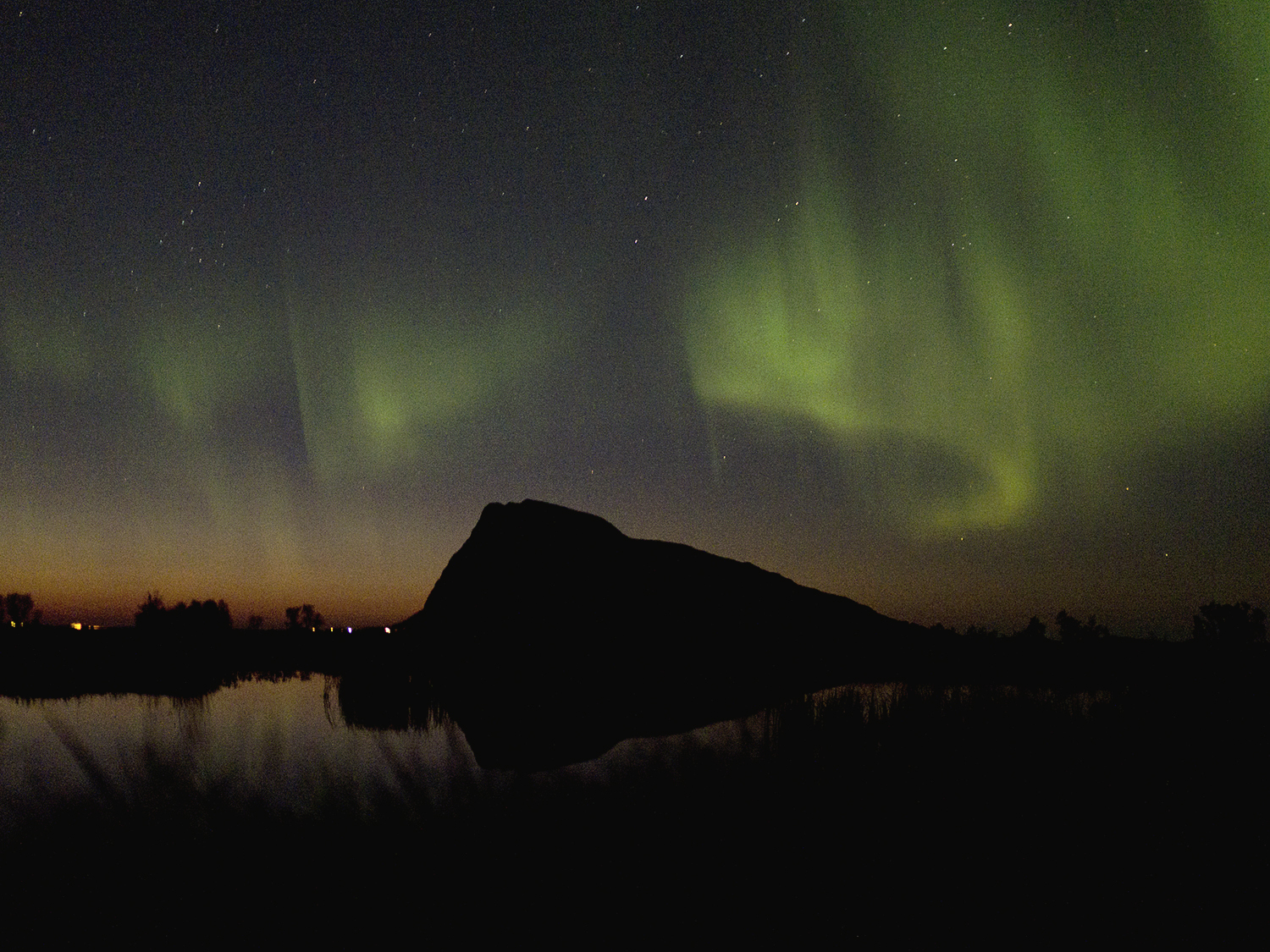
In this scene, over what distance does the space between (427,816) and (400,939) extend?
114 cm

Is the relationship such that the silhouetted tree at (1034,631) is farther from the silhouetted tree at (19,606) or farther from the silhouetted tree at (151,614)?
the silhouetted tree at (19,606)

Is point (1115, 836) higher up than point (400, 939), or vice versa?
point (400, 939)

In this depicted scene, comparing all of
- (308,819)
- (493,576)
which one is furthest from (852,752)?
(493,576)

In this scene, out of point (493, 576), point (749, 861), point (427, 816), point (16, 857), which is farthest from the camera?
point (493, 576)

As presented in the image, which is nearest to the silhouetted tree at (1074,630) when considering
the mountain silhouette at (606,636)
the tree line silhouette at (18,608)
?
the mountain silhouette at (606,636)

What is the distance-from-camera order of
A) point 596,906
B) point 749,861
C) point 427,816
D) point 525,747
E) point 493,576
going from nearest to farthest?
point 596,906, point 749,861, point 427,816, point 525,747, point 493,576

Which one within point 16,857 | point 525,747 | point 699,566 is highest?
point 699,566

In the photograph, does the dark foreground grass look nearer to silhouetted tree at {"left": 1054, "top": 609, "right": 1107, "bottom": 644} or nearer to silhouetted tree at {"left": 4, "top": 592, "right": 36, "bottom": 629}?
silhouetted tree at {"left": 1054, "top": 609, "right": 1107, "bottom": 644}

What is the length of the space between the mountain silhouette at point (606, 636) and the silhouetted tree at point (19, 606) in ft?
358

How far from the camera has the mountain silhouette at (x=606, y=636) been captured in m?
11.7

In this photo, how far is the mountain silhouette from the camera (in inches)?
462

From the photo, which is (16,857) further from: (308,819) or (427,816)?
(427,816)

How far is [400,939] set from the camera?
12.8ft

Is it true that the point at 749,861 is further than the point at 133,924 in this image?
Yes
